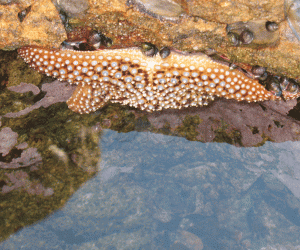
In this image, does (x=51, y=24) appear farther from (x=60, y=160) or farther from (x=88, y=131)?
(x=60, y=160)

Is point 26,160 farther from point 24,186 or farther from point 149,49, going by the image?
point 149,49

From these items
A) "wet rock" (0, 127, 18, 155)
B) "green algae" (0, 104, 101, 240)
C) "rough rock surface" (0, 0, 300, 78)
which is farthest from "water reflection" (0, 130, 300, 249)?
"rough rock surface" (0, 0, 300, 78)

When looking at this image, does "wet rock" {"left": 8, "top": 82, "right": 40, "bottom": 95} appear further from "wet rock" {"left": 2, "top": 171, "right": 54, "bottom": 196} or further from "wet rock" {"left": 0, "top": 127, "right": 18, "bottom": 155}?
"wet rock" {"left": 2, "top": 171, "right": 54, "bottom": 196}

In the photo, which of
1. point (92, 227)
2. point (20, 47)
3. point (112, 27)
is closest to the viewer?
point (92, 227)

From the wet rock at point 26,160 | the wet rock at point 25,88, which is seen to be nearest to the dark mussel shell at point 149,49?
the wet rock at point 25,88

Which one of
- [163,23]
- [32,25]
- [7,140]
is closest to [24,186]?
[7,140]

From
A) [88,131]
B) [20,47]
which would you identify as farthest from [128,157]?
[20,47]
